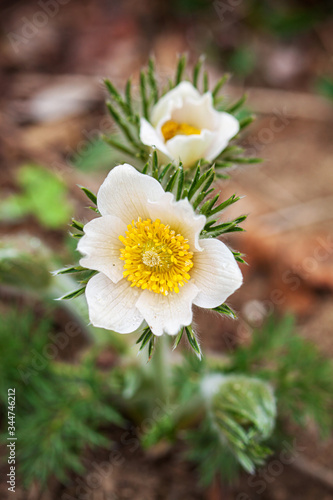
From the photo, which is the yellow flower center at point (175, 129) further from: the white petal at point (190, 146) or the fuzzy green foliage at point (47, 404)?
the fuzzy green foliage at point (47, 404)

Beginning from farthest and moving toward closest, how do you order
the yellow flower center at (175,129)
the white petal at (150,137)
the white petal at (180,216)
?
the yellow flower center at (175,129)
the white petal at (150,137)
the white petal at (180,216)

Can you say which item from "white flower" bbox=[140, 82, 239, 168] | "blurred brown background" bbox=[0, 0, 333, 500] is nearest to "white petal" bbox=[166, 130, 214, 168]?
"white flower" bbox=[140, 82, 239, 168]

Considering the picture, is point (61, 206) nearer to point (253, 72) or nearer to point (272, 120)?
point (272, 120)

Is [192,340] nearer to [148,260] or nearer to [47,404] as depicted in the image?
[148,260]

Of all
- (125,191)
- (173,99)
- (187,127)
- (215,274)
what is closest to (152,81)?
(173,99)

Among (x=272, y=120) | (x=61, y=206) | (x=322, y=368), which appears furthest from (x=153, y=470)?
(x=272, y=120)

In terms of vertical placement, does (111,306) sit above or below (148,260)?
below

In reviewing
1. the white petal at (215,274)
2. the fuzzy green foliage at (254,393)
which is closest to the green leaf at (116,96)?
the white petal at (215,274)

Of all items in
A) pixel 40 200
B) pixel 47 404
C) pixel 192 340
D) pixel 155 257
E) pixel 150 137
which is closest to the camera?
pixel 192 340
